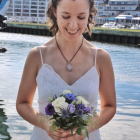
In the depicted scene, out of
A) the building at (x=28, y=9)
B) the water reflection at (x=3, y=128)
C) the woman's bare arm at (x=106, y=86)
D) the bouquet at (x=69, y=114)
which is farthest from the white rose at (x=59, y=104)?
the building at (x=28, y=9)

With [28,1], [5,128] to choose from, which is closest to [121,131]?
[5,128]

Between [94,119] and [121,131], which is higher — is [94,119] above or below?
above

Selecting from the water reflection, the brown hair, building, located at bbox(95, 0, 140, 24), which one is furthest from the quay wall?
building, located at bbox(95, 0, 140, 24)

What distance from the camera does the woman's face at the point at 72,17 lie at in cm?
253

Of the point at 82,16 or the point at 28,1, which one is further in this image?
the point at 28,1

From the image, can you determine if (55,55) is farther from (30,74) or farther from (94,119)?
(94,119)

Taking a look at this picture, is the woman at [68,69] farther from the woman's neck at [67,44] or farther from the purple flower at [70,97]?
the purple flower at [70,97]

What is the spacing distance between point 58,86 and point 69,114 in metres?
0.26

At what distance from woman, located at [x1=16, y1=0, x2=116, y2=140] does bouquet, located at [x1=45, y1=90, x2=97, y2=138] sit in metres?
0.14

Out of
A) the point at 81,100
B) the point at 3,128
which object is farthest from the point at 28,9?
the point at 81,100

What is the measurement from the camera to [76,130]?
94.0 inches

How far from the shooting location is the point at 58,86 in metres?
2.60

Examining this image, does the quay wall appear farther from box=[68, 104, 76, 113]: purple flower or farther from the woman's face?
box=[68, 104, 76, 113]: purple flower

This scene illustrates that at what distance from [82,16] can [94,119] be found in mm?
607
